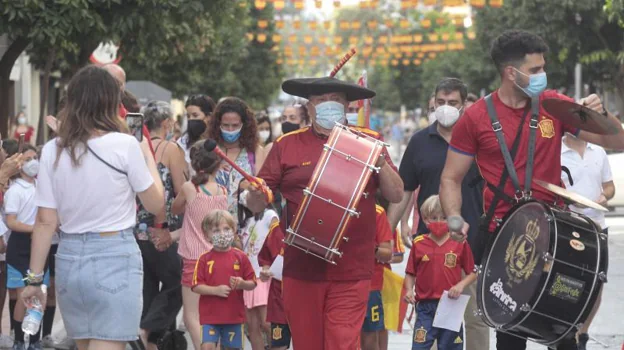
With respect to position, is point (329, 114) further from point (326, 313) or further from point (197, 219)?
point (197, 219)

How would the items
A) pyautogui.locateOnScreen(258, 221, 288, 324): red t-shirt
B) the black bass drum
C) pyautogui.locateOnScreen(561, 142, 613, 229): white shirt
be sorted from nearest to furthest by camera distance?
the black bass drum < pyautogui.locateOnScreen(258, 221, 288, 324): red t-shirt < pyautogui.locateOnScreen(561, 142, 613, 229): white shirt

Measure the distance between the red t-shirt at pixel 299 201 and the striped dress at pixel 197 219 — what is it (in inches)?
101

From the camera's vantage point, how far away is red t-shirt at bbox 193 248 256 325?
9.34 m

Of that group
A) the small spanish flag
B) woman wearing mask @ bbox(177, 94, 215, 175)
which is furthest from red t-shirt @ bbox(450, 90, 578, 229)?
woman wearing mask @ bbox(177, 94, 215, 175)

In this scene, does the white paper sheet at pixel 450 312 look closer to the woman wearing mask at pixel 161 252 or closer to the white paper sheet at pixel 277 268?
the white paper sheet at pixel 277 268

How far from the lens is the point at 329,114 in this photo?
7230mm

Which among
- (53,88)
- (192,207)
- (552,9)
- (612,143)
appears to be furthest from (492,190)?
(53,88)

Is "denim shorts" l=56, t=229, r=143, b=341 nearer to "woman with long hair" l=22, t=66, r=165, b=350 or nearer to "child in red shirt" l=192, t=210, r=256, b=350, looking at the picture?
"woman with long hair" l=22, t=66, r=165, b=350

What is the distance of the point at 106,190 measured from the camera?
6.34 metres

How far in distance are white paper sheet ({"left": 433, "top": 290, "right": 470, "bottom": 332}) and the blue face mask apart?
2.44 m

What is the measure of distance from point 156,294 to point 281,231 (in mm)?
2632

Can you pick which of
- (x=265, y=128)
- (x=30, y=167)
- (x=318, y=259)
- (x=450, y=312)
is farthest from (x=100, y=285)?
(x=265, y=128)

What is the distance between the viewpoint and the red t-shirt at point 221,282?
934 centimetres

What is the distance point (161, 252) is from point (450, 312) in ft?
9.01
